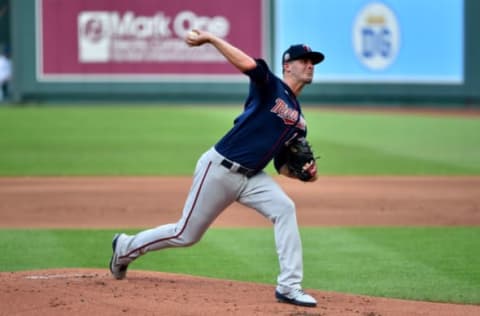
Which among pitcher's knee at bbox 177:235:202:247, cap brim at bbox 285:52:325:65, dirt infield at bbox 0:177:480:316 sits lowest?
dirt infield at bbox 0:177:480:316

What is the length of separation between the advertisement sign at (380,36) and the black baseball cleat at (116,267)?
74.8 ft

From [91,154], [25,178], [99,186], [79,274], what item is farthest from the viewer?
[91,154]

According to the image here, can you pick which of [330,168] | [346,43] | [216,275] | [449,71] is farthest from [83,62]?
[216,275]

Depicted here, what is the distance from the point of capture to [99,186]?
47.1 feet

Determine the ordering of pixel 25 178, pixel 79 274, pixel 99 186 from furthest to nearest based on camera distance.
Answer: pixel 25 178, pixel 99 186, pixel 79 274

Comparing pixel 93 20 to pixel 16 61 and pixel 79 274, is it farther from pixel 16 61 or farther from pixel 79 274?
pixel 79 274

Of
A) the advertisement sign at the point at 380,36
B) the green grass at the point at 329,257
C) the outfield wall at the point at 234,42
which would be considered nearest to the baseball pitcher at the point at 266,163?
the green grass at the point at 329,257

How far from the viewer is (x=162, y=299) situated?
669 cm

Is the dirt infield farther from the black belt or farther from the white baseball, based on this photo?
the white baseball

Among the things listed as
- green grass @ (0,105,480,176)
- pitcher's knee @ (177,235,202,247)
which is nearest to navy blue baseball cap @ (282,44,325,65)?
pitcher's knee @ (177,235,202,247)

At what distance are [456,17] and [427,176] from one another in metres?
15.4

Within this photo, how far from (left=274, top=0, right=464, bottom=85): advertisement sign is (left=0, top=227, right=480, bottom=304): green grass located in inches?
769

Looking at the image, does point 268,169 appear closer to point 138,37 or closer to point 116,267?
point 116,267

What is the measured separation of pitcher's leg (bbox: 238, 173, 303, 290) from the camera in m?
6.64
